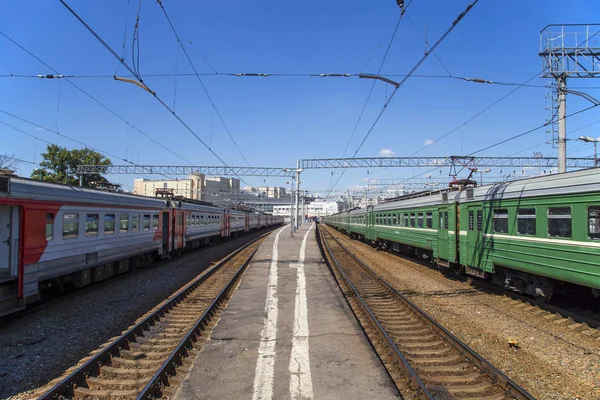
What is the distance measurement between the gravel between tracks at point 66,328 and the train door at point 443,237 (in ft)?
30.2

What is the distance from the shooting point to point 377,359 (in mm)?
6090

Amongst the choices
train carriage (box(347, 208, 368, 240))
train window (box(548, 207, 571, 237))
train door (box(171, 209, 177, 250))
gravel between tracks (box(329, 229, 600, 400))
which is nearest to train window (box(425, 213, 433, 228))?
gravel between tracks (box(329, 229, 600, 400))

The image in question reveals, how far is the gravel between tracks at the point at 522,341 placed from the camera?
5.40 metres

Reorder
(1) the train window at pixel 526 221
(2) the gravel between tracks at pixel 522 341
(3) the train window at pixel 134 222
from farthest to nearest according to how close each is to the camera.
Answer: (3) the train window at pixel 134 222, (1) the train window at pixel 526 221, (2) the gravel between tracks at pixel 522 341

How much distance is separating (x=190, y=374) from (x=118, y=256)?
354 inches

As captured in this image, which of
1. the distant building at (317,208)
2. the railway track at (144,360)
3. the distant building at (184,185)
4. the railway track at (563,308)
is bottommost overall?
the railway track at (144,360)

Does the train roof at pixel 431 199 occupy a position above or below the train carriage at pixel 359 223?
above

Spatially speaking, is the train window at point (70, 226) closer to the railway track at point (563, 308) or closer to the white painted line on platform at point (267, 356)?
the white painted line on platform at point (267, 356)

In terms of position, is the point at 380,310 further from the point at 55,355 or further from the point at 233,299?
the point at 55,355

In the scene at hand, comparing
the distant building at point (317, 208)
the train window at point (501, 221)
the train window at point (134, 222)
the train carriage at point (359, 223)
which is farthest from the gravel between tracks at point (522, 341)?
the distant building at point (317, 208)

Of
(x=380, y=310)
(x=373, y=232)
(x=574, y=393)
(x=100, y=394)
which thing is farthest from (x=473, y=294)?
(x=373, y=232)

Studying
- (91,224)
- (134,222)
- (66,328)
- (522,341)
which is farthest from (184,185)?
(522,341)

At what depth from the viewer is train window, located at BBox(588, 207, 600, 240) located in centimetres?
741

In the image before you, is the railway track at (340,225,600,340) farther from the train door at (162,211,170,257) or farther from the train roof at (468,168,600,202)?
the train door at (162,211,170,257)
